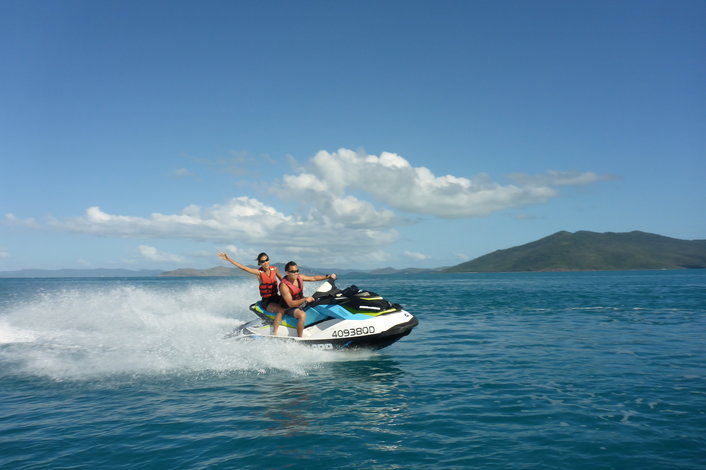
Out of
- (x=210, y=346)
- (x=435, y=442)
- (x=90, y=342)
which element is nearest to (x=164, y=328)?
(x=90, y=342)

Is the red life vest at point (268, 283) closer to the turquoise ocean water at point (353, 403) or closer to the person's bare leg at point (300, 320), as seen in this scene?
the person's bare leg at point (300, 320)

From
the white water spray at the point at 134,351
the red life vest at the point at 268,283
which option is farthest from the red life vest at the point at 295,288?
the white water spray at the point at 134,351

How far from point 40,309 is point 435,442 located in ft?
74.9

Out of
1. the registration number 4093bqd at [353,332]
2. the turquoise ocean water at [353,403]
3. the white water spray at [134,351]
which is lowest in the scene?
the turquoise ocean water at [353,403]

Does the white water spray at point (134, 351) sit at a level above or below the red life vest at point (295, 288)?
below

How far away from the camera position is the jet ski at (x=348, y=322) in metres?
11.1

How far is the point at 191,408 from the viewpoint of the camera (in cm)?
781

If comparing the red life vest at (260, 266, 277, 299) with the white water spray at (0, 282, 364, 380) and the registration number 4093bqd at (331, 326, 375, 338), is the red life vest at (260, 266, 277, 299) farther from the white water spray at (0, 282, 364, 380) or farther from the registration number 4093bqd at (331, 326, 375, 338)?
the registration number 4093bqd at (331, 326, 375, 338)

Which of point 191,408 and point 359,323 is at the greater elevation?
point 359,323

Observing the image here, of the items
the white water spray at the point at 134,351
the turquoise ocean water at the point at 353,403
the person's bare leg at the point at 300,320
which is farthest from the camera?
the person's bare leg at the point at 300,320

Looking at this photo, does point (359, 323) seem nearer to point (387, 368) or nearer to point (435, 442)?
point (387, 368)

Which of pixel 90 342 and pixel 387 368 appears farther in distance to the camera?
pixel 90 342

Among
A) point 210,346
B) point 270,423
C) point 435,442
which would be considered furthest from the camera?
point 210,346

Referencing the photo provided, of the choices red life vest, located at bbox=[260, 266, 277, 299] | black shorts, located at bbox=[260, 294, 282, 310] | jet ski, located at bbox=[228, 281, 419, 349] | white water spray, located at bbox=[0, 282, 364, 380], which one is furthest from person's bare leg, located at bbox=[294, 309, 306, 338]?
red life vest, located at bbox=[260, 266, 277, 299]
